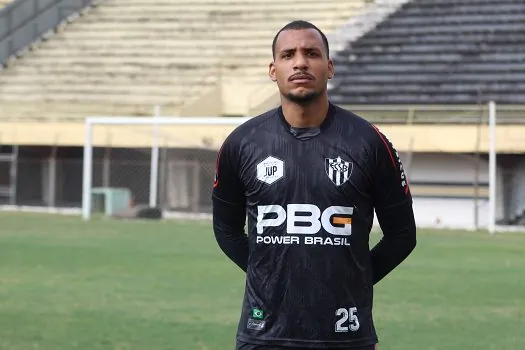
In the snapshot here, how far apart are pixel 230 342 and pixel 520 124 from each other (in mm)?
18266

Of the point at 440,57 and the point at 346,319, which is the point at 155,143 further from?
the point at 346,319

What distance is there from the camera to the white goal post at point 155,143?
2520cm

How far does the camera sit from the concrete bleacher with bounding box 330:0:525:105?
29641 millimetres

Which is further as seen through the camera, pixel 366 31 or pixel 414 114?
pixel 366 31

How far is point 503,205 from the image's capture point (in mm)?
26703

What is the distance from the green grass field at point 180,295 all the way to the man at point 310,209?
17.0 ft

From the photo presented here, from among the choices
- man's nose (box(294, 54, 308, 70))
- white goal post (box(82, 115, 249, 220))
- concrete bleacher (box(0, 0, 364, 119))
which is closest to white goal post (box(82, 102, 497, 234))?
white goal post (box(82, 115, 249, 220))

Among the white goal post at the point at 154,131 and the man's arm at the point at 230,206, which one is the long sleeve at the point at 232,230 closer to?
the man's arm at the point at 230,206

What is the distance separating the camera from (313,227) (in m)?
4.00

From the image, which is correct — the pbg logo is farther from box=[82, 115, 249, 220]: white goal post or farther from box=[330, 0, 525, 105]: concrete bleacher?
box=[330, 0, 525, 105]: concrete bleacher

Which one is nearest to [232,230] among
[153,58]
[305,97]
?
[305,97]

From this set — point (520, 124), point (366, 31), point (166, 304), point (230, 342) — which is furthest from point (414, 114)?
point (230, 342)

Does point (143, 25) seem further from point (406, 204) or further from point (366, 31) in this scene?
point (406, 204)

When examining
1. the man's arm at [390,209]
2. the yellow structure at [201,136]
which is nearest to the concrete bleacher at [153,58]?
the yellow structure at [201,136]
